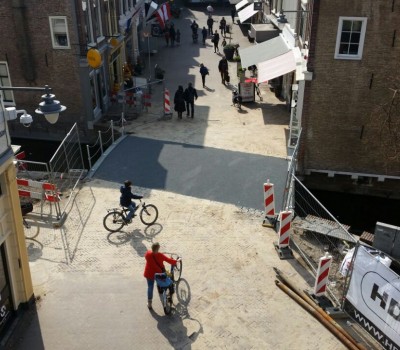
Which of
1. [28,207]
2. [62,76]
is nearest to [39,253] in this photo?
[28,207]

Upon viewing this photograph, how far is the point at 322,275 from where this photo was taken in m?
10.3

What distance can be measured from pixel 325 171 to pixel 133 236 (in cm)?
820

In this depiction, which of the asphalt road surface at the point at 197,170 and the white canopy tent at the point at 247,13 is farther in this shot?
the white canopy tent at the point at 247,13

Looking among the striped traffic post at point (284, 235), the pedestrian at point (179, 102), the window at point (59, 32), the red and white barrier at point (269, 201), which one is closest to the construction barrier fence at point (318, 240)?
the striped traffic post at point (284, 235)

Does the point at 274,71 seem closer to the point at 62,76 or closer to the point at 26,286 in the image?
the point at 62,76

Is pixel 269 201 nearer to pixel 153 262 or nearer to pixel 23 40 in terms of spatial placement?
pixel 153 262

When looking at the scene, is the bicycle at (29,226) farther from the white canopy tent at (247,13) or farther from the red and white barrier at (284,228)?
the white canopy tent at (247,13)

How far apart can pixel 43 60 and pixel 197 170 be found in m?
9.24

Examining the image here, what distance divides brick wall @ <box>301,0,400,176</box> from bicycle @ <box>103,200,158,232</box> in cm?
673

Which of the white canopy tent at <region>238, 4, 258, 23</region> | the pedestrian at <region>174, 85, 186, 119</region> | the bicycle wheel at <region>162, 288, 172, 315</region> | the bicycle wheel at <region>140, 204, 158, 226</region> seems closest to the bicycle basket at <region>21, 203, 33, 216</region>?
the bicycle wheel at <region>140, 204, 158, 226</region>

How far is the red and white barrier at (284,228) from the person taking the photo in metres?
11.7

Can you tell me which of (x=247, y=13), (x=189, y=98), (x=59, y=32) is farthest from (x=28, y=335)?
(x=247, y=13)

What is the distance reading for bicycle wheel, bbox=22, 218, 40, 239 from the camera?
41.4 ft

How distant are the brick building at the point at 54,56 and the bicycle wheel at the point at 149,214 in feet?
30.2
